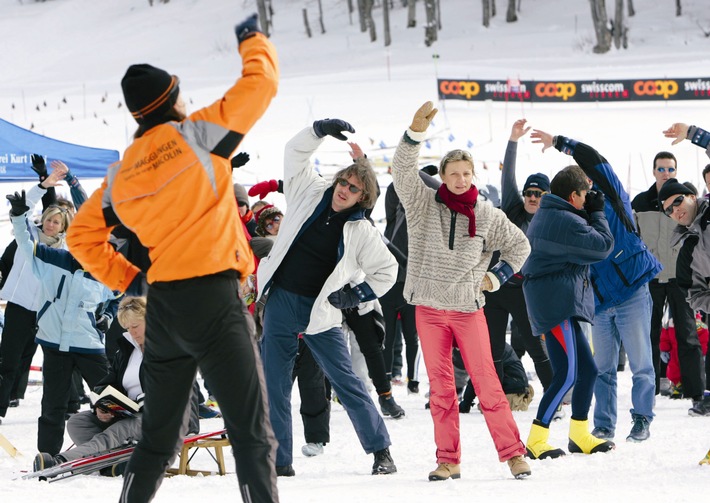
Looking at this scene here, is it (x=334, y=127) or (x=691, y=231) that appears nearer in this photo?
(x=334, y=127)

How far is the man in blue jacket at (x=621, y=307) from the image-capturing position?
634cm

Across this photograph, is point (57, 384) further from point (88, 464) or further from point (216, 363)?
point (216, 363)

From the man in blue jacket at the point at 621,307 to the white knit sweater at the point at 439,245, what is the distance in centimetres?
102

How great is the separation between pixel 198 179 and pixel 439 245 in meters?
2.16

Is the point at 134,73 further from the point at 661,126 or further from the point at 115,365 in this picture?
the point at 661,126

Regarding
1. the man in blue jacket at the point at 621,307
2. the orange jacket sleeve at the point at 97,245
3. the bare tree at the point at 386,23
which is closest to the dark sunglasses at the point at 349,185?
the man in blue jacket at the point at 621,307

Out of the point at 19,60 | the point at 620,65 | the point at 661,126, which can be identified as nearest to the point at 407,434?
the point at 661,126

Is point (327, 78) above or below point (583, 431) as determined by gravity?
below

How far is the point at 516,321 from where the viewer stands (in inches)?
304

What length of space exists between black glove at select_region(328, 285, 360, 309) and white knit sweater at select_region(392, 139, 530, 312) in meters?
0.30

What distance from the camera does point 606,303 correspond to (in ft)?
21.1

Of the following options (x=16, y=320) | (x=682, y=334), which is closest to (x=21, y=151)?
(x=16, y=320)

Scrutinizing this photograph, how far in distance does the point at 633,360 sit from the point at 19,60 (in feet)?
176

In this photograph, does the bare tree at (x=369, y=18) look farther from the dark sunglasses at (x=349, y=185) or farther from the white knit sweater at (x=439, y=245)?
the white knit sweater at (x=439, y=245)
